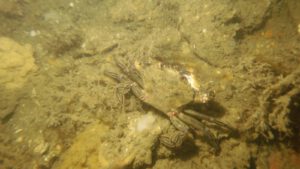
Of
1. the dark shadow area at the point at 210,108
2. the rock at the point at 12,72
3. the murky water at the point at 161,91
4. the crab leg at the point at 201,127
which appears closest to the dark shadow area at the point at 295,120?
the murky water at the point at 161,91

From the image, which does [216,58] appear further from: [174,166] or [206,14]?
[174,166]

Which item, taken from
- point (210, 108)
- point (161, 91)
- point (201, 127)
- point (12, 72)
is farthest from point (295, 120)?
point (12, 72)

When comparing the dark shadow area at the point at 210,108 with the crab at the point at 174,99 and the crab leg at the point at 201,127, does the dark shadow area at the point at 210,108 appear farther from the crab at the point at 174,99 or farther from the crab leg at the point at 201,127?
the crab leg at the point at 201,127

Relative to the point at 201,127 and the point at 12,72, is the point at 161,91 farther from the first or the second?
the point at 12,72

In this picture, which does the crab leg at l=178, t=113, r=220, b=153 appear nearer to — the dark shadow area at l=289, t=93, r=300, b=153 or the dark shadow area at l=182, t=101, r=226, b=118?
the dark shadow area at l=182, t=101, r=226, b=118

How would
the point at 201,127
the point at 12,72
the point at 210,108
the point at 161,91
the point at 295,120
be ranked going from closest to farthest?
the point at 295,120 → the point at 201,127 → the point at 161,91 → the point at 210,108 → the point at 12,72

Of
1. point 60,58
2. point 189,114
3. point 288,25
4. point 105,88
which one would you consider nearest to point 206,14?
point 288,25

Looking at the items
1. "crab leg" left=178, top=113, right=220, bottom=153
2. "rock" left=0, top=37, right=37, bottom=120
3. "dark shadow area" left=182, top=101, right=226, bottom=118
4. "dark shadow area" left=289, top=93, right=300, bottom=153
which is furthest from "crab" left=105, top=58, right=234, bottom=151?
"rock" left=0, top=37, right=37, bottom=120
